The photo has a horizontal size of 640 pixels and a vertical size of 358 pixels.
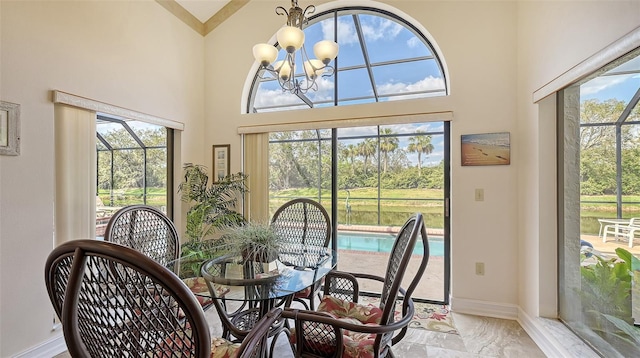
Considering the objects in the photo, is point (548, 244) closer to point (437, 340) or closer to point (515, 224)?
point (515, 224)

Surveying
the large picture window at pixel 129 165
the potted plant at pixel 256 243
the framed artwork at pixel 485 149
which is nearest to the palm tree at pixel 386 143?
the framed artwork at pixel 485 149

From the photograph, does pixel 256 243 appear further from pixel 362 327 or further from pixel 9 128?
pixel 9 128

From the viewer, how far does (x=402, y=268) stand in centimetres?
129

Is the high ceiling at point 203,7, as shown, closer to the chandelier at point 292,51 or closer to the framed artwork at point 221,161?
the framed artwork at point 221,161

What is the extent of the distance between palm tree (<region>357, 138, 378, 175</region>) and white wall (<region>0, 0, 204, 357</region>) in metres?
2.40

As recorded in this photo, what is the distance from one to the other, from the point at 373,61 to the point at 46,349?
3.95 m

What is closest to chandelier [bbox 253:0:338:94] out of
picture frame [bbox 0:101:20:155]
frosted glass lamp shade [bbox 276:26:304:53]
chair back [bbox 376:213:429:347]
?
frosted glass lamp shade [bbox 276:26:304:53]

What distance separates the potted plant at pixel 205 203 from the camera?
3221mm

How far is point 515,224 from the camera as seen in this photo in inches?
109

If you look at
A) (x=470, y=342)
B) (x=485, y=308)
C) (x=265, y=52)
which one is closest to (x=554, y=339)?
(x=470, y=342)

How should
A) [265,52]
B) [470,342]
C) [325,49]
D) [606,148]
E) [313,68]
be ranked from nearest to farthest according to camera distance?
[606,148]
[325,49]
[265,52]
[313,68]
[470,342]

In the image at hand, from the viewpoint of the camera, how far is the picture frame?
192 cm

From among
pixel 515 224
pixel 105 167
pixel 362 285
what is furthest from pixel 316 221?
pixel 105 167

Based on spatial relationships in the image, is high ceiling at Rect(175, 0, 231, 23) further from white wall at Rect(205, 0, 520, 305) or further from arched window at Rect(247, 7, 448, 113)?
white wall at Rect(205, 0, 520, 305)
